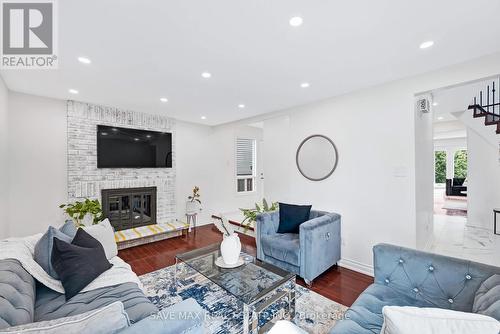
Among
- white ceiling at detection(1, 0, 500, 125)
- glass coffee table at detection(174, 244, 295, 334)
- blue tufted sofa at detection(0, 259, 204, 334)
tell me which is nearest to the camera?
blue tufted sofa at detection(0, 259, 204, 334)

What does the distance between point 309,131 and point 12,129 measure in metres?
4.50

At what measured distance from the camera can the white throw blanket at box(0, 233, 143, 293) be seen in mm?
1587

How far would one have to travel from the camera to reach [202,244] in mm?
4070

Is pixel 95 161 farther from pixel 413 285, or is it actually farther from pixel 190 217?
pixel 413 285

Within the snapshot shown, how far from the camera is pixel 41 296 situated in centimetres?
162

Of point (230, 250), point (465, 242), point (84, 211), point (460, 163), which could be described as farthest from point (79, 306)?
point (460, 163)

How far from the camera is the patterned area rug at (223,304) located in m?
1.95

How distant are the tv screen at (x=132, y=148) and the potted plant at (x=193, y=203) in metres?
0.86

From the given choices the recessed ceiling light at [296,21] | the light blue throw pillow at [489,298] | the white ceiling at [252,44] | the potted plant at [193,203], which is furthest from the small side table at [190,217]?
the light blue throw pillow at [489,298]

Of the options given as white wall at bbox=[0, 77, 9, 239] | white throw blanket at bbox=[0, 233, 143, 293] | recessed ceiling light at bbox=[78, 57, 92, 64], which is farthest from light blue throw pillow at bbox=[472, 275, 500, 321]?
white wall at bbox=[0, 77, 9, 239]

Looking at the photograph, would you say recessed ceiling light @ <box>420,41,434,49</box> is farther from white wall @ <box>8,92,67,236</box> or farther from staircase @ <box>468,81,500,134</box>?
white wall @ <box>8,92,67,236</box>

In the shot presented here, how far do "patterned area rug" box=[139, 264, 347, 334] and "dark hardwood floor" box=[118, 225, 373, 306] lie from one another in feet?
0.62

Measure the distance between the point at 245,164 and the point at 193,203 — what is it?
2.07 metres

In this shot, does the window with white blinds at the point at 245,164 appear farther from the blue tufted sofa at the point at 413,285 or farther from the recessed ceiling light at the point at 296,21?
the blue tufted sofa at the point at 413,285
